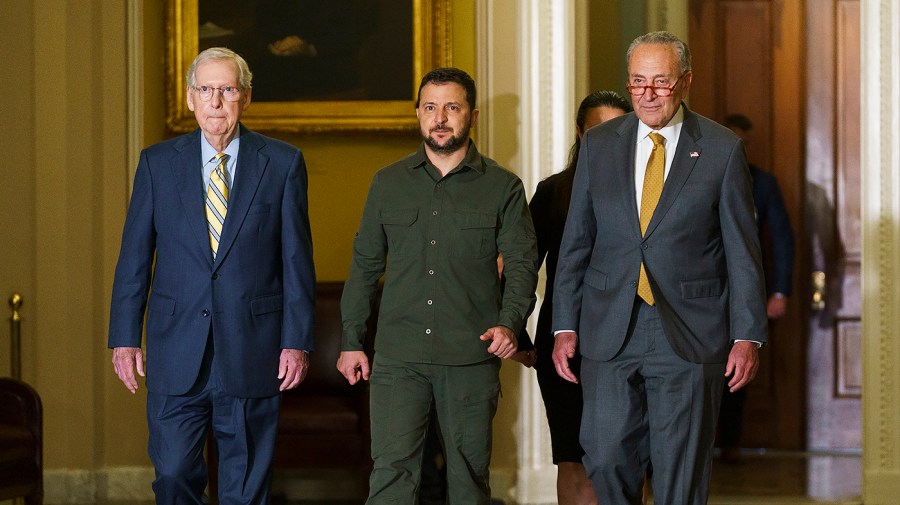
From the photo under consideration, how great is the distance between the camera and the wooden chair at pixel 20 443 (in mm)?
4508

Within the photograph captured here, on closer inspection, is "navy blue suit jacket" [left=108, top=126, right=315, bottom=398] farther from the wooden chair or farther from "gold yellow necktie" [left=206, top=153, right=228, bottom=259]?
the wooden chair

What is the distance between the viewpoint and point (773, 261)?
6230mm

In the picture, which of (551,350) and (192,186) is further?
(551,350)

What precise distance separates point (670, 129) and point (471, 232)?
652 mm

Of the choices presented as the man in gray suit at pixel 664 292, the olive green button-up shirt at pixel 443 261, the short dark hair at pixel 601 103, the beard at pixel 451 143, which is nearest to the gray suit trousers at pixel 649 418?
the man in gray suit at pixel 664 292

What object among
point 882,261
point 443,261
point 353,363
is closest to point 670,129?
point 443,261

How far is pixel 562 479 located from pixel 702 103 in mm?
3141

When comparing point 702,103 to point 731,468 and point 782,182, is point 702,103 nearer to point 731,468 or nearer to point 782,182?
point 782,182

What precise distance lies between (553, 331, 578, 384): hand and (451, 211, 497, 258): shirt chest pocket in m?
0.36

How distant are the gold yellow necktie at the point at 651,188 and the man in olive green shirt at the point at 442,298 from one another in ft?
1.25

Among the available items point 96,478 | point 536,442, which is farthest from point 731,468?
point 96,478

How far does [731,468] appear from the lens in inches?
245

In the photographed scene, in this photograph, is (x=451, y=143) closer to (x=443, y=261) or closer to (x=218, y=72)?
(x=443, y=261)

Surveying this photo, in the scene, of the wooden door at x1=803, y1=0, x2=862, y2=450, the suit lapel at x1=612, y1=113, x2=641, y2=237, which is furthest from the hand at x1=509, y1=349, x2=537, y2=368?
the wooden door at x1=803, y1=0, x2=862, y2=450
